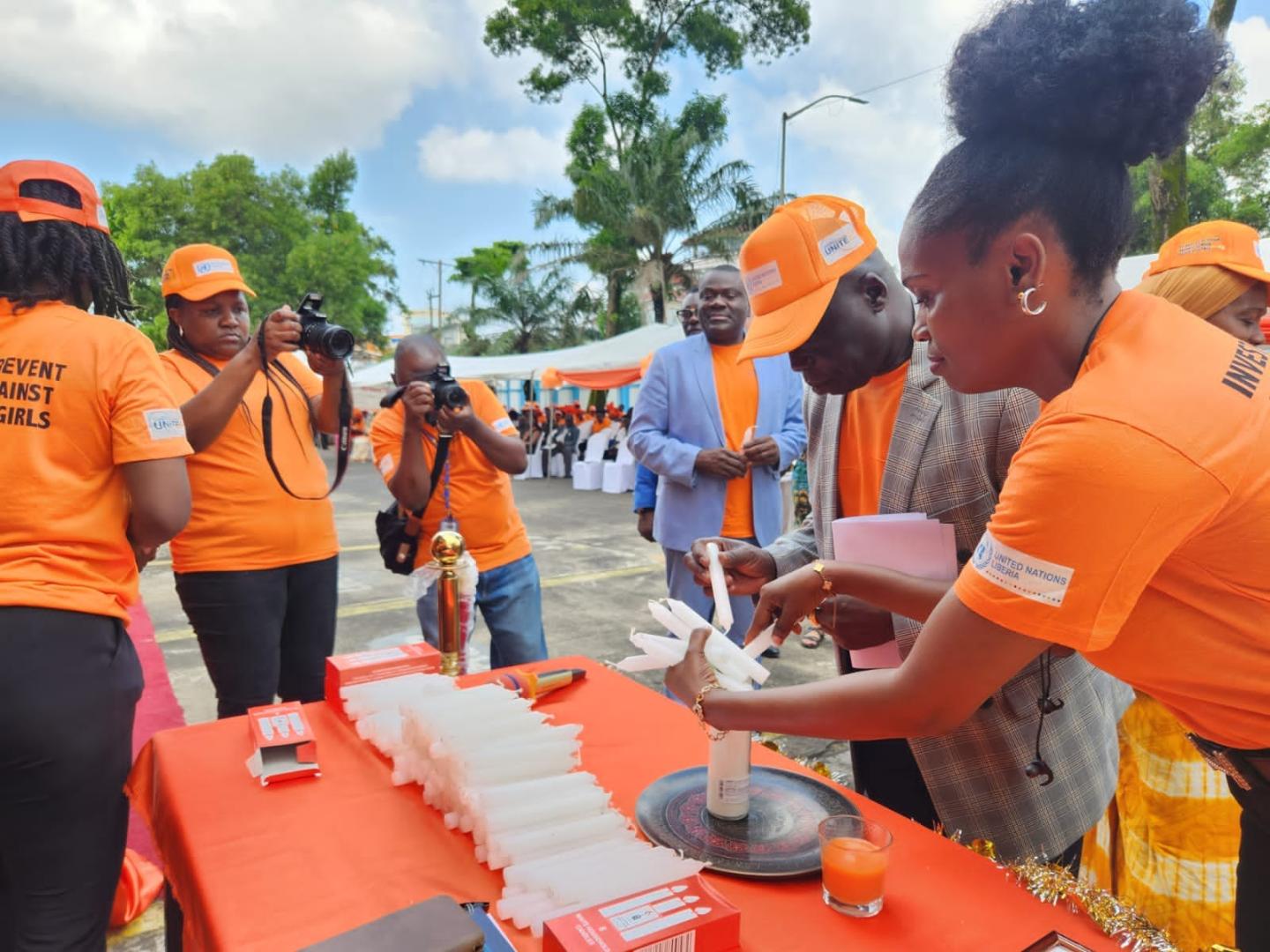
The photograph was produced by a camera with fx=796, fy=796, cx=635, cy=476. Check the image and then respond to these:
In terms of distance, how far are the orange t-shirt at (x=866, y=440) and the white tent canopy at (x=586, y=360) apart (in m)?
10.8

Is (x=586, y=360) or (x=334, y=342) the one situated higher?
(x=586, y=360)

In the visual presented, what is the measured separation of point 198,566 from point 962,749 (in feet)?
6.99

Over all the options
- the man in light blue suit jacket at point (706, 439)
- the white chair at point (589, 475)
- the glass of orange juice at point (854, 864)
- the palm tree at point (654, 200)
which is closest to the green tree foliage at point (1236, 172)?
the palm tree at point (654, 200)

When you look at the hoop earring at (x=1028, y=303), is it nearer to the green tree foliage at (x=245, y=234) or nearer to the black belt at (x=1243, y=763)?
the black belt at (x=1243, y=763)

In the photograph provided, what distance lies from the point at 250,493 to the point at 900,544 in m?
1.93

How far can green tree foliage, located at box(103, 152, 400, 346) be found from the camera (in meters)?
23.0

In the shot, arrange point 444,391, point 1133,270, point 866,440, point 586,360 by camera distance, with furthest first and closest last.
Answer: point 586,360, point 1133,270, point 444,391, point 866,440

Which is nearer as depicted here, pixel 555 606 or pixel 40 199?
pixel 40 199

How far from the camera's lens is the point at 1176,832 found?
198 cm

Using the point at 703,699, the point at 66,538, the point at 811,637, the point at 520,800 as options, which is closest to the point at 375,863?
the point at 520,800

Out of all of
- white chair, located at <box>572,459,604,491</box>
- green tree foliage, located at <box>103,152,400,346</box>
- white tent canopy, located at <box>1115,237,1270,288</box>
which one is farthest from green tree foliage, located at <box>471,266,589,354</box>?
white tent canopy, located at <box>1115,237,1270,288</box>

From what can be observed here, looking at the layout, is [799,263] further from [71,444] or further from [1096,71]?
[71,444]

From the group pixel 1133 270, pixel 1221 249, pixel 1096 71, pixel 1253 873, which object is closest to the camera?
pixel 1096 71

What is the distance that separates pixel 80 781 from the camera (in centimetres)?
150
